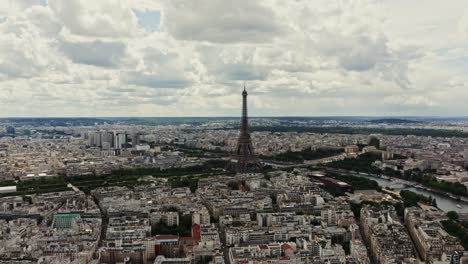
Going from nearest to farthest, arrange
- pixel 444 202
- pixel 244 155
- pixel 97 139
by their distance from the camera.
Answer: pixel 444 202
pixel 244 155
pixel 97 139

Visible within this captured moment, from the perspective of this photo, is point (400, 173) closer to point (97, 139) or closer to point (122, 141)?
point (122, 141)

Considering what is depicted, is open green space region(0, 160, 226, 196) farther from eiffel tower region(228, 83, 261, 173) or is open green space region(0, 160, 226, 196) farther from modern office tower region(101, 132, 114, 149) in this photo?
modern office tower region(101, 132, 114, 149)

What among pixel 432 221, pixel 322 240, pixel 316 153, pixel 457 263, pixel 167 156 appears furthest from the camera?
pixel 316 153

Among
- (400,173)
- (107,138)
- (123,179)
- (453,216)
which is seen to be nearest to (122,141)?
(107,138)

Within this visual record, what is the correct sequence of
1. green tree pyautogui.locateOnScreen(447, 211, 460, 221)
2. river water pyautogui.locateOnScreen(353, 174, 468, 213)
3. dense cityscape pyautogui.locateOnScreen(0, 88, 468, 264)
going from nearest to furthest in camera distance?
1. dense cityscape pyautogui.locateOnScreen(0, 88, 468, 264)
2. green tree pyautogui.locateOnScreen(447, 211, 460, 221)
3. river water pyautogui.locateOnScreen(353, 174, 468, 213)

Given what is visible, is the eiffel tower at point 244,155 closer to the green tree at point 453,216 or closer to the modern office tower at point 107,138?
the green tree at point 453,216

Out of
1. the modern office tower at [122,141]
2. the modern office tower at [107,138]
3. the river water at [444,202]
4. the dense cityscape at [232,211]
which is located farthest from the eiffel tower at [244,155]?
A: the modern office tower at [107,138]

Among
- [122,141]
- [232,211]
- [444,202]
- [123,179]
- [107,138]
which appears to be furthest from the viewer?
[107,138]

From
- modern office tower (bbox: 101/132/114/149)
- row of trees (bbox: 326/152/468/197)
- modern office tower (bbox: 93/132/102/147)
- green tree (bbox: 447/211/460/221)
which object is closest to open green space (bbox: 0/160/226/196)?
row of trees (bbox: 326/152/468/197)

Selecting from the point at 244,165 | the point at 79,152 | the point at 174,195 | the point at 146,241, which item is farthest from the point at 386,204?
the point at 79,152

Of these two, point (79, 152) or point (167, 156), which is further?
point (79, 152)

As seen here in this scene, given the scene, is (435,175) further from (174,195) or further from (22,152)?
(22,152)
